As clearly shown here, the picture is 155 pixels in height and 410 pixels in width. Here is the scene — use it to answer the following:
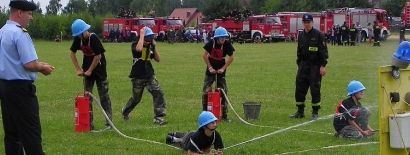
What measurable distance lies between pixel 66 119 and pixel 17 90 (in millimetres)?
5270

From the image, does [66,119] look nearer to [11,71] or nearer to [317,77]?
[317,77]

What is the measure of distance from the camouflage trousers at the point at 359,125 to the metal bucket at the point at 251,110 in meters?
2.24

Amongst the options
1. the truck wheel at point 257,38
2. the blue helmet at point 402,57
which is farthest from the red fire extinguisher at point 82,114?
the truck wheel at point 257,38

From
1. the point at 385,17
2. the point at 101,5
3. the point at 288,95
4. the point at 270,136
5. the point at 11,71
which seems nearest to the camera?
the point at 11,71

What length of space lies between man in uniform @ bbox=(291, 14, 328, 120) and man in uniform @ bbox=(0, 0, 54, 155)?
5.95 m

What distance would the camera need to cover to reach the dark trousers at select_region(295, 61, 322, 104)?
480 inches

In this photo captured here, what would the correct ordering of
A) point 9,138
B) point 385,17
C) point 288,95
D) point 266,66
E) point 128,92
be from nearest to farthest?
point 9,138 → point 288,95 → point 128,92 → point 266,66 → point 385,17

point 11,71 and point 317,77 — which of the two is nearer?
point 11,71

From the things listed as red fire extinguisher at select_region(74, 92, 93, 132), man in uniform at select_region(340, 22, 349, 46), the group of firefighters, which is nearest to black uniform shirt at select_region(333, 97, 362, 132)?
red fire extinguisher at select_region(74, 92, 93, 132)

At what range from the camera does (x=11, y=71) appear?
280 inches

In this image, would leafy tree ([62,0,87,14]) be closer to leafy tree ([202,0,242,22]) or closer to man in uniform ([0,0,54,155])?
leafy tree ([202,0,242,22])

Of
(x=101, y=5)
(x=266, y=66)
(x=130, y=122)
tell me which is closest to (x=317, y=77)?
(x=130, y=122)

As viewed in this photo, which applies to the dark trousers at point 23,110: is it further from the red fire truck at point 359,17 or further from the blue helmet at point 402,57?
the red fire truck at point 359,17

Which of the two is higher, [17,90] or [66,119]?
[17,90]
